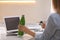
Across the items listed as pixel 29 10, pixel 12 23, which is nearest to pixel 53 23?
pixel 12 23

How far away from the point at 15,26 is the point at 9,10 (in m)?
0.86

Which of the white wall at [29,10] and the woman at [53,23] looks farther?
the white wall at [29,10]

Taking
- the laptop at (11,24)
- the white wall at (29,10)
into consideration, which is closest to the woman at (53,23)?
the laptop at (11,24)

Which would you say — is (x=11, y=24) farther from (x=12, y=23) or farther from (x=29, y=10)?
(x=29, y=10)

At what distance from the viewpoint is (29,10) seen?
2.92 m

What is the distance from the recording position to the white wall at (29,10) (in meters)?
2.86

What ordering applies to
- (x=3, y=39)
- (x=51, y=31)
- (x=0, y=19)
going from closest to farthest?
(x=51, y=31) → (x=3, y=39) → (x=0, y=19)

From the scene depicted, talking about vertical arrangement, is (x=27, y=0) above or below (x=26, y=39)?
above

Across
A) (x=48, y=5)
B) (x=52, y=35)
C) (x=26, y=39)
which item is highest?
(x=48, y=5)

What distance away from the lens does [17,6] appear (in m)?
2.86

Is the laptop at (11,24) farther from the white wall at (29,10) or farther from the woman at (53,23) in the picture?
the white wall at (29,10)

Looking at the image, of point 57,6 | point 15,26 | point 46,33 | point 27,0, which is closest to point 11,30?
point 15,26

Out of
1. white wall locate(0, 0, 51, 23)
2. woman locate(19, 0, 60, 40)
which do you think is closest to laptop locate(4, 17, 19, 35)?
woman locate(19, 0, 60, 40)

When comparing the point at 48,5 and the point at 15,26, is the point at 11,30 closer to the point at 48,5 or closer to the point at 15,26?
the point at 15,26
